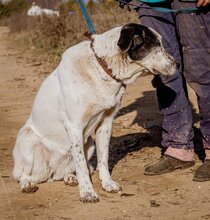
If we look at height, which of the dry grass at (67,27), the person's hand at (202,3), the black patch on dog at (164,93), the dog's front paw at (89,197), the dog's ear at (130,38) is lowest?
the dry grass at (67,27)

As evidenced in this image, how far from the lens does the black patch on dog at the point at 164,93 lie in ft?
17.0

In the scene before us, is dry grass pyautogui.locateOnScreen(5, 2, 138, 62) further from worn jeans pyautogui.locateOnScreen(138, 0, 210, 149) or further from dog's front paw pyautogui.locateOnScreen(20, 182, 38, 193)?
dog's front paw pyautogui.locateOnScreen(20, 182, 38, 193)

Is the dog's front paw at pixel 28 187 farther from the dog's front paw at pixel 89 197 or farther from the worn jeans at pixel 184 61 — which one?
the worn jeans at pixel 184 61

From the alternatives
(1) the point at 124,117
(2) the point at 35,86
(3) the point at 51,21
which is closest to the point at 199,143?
(1) the point at 124,117

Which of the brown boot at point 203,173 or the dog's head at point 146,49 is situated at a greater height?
the dog's head at point 146,49

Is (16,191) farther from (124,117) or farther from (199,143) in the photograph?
(124,117)

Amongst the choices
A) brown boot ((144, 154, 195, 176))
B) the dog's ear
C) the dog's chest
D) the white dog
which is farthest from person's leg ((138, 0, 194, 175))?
the dog's chest

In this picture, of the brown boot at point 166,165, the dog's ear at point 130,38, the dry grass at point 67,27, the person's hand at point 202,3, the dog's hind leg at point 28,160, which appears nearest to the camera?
the dog's ear at point 130,38

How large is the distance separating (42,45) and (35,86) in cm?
603

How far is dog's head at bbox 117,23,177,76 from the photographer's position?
174 inches

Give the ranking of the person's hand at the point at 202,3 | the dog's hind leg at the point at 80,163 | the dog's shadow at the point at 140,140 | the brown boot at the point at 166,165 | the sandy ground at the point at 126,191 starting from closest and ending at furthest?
the sandy ground at the point at 126,191 < the dog's hind leg at the point at 80,163 < the person's hand at the point at 202,3 < the brown boot at the point at 166,165 < the dog's shadow at the point at 140,140

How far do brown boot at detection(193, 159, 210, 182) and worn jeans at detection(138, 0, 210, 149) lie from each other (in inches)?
7.9

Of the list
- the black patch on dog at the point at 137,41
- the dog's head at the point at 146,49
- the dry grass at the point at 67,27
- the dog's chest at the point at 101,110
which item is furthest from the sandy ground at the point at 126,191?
the dry grass at the point at 67,27

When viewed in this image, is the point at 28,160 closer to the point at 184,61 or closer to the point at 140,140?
the point at 184,61
